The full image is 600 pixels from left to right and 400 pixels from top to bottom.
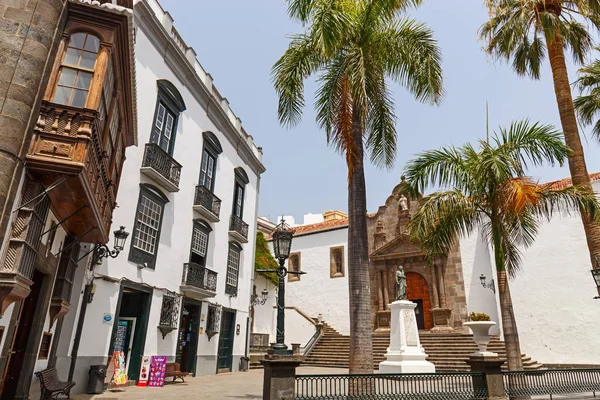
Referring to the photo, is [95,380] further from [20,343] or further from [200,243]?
[200,243]

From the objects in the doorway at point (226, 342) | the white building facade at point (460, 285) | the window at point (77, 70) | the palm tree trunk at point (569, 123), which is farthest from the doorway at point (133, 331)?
the palm tree trunk at point (569, 123)

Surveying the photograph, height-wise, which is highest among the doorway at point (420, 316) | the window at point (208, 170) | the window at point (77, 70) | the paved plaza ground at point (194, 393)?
the window at point (208, 170)

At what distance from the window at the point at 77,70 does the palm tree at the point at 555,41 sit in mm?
10606

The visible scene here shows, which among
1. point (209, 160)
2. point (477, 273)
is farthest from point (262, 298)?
point (477, 273)

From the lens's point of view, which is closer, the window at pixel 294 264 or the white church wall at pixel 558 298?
the white church wall at pixel 558 298

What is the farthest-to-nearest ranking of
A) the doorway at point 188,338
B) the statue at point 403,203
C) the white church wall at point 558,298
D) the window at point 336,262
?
the window at point 336,262 < the statue at point 403,203 < the white church wall at point 558,298 < the doorway at point 188,338

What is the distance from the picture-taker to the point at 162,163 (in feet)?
40.7

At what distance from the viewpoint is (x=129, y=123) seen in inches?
350

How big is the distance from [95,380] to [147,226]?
441 cm

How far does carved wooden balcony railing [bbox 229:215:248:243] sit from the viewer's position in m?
17.0

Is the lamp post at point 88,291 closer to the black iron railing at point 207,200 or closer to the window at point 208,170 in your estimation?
the black iron railing at point 207,200

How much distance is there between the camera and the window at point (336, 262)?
82.1 ft

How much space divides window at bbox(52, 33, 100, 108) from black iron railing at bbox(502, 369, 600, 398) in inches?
350

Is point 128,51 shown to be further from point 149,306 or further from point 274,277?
point 274,277
